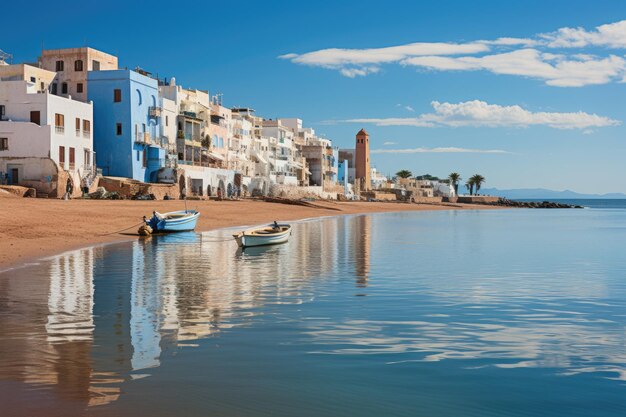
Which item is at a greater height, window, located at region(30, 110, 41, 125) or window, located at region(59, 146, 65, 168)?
window, located at region(30, 110, 41, 125)

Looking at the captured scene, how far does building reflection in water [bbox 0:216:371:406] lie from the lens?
9.73m

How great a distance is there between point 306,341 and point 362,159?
138m

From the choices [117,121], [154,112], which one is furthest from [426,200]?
[117,121]

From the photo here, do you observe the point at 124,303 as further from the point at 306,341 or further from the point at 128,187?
the point at 128,187

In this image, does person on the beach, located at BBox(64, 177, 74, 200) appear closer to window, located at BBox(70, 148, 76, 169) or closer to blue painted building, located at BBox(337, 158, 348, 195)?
window, located at BBox(70, 148, 76, 169)

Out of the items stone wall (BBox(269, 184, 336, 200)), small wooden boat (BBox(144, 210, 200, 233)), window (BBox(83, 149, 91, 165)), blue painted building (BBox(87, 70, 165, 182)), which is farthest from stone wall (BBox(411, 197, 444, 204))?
small wooden boat (BBox(144, 210, 200, 233))

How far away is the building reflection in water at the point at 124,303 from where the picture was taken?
9727 millimetres

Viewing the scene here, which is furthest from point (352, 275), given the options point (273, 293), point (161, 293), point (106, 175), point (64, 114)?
point (106, 175)

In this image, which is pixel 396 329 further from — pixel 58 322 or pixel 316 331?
pixel 58 322

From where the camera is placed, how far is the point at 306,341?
11.9 metres

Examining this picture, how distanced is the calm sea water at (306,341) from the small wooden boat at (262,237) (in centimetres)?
656

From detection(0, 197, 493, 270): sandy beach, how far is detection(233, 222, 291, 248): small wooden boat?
718cm

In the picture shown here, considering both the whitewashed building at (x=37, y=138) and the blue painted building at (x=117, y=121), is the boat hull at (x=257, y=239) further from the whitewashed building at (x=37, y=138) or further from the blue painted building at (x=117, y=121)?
the blue painted building at (x=117, y=121)

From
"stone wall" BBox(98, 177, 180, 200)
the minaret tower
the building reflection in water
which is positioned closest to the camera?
the building reflection in water
